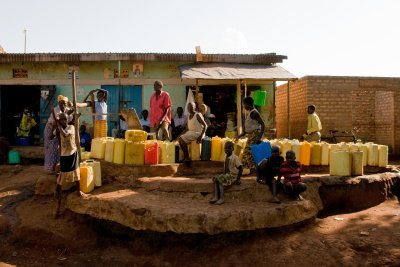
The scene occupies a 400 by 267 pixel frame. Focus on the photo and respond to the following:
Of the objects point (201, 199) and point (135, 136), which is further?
point (135, 136)

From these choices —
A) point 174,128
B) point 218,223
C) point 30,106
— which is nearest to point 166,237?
point 218,223

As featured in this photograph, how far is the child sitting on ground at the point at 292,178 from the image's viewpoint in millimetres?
6051

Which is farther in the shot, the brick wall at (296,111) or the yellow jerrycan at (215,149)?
the brick wall at (296,111)

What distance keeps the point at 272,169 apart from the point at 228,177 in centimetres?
73

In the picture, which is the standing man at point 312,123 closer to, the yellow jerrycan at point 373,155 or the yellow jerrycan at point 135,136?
the yellow jerrycan at point 373,155

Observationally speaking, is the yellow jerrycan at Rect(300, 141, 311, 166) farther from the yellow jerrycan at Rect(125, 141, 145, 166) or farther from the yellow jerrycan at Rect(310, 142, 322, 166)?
the yellow jerrycan at Rect(125, 141, 145, 166)

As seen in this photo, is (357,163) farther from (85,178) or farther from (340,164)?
(85,178)

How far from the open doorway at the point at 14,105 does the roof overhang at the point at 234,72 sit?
5468mm

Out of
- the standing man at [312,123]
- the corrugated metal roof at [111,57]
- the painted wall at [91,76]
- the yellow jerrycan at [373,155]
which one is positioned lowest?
the yellow jerrycan at [373,155]

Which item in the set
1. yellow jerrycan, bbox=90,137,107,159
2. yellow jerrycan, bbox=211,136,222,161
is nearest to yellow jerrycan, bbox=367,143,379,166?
yellow jerrycan, bbox=211,136,222,161

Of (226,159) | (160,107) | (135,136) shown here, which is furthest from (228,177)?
(160,107)

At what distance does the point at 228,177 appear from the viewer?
6109mm

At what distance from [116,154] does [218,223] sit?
2.68 metres

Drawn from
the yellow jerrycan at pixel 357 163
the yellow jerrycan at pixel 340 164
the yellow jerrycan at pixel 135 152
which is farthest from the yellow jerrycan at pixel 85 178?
the yellow jerrycan at pixel 357 163
